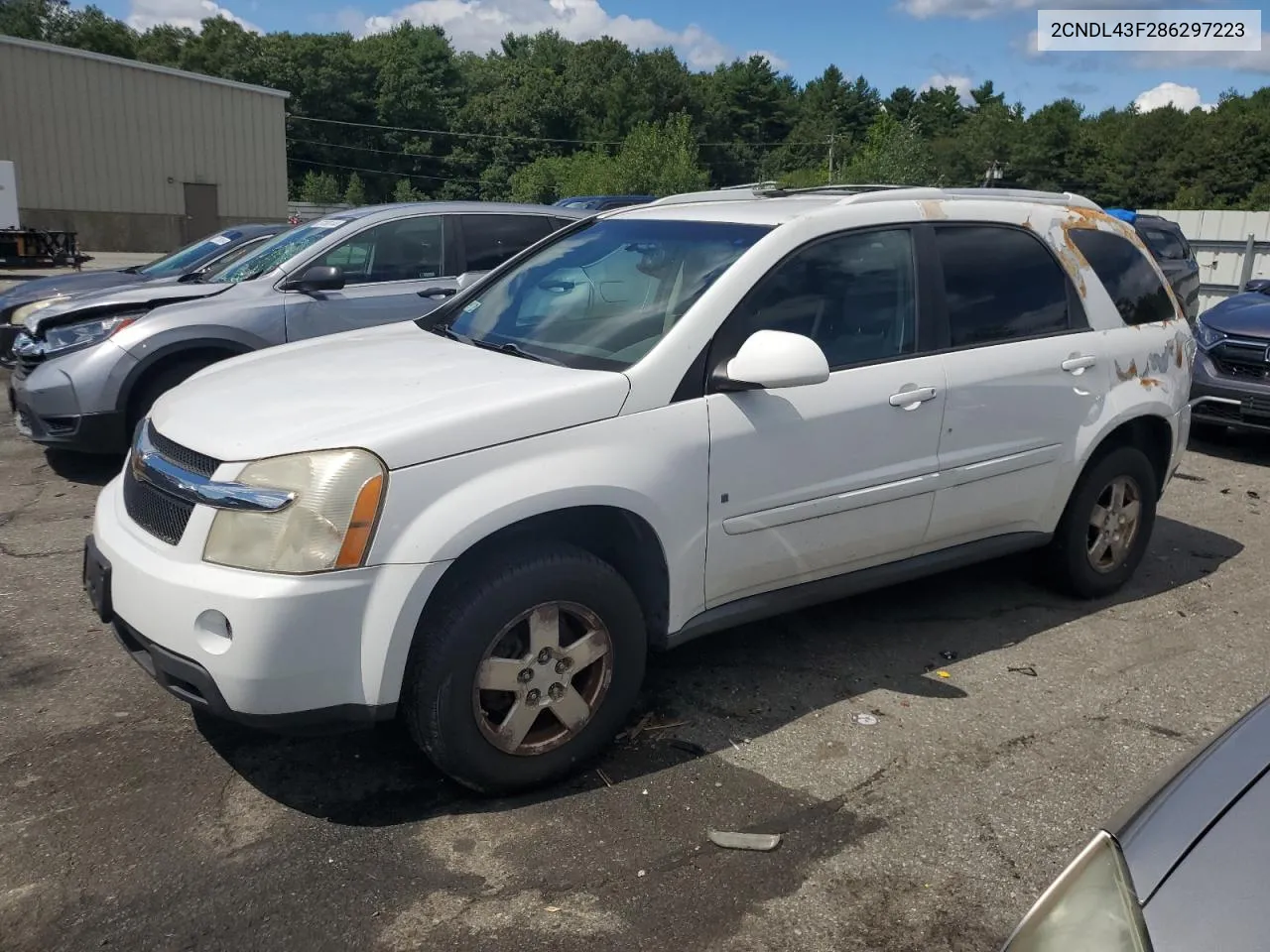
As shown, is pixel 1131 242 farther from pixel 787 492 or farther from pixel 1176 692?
pixel 787 492

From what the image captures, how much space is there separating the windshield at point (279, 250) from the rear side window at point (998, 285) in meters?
4.45

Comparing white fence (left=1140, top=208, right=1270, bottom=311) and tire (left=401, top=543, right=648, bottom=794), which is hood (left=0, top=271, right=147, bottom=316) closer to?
tire (left=401, top=543, right=648, bottom=794)

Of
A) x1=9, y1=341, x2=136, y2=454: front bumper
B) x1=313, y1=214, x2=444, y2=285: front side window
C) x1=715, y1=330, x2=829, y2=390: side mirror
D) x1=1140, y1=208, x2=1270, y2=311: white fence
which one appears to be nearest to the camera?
x1=715, y1=330, x2=829, y2=390: side mirror

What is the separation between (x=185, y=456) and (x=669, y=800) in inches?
71.1

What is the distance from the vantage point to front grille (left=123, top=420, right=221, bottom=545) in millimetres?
3041

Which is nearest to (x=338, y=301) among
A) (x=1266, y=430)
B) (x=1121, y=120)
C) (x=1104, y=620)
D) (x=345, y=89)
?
(x=1104, y=620)

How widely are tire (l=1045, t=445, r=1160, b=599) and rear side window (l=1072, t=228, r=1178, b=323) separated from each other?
0.66 metres

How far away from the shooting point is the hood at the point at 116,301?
6.82 m

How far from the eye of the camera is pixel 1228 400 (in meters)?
8.27

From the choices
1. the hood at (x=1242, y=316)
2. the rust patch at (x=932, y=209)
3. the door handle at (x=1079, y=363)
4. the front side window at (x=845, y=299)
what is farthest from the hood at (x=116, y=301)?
the hood at (x=1242, y=316)

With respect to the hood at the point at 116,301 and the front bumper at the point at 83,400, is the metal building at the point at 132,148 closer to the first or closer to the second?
the hood at the point at 116,301

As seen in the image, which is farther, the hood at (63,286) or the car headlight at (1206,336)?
the hood at (63,286)

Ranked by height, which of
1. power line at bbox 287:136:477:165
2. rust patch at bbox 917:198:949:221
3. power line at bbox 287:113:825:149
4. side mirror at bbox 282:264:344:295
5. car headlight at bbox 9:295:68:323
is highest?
power line at bbox 287:113:825:149

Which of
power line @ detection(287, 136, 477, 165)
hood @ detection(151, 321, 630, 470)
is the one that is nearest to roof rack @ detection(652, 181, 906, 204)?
hood @ detection(151, 321, 630, 470)
